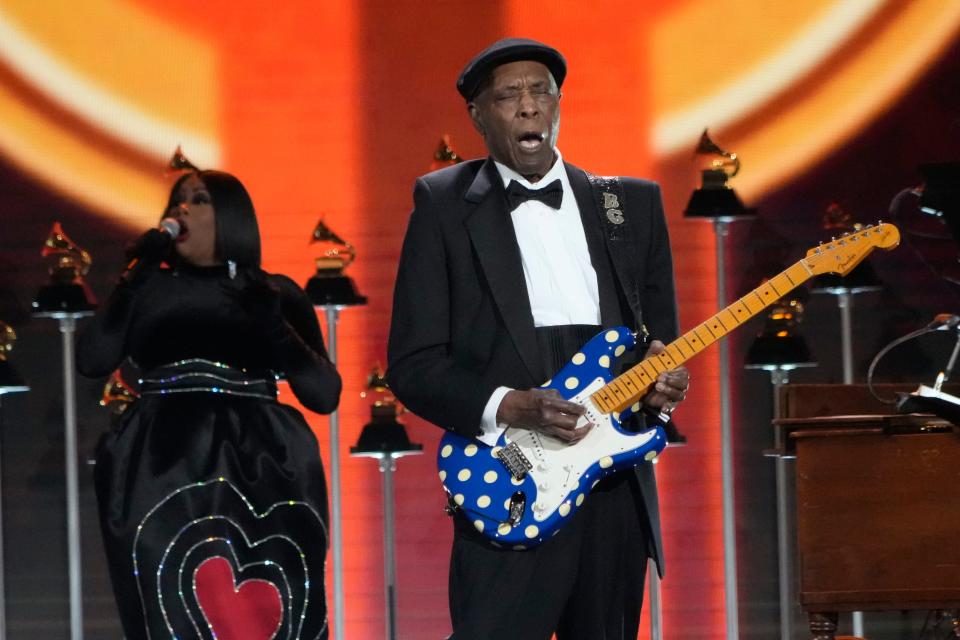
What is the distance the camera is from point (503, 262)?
271cm

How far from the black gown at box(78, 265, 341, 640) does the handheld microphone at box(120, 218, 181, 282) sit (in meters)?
0.06

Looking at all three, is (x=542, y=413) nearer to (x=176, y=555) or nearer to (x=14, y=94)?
(x=176, y=555)

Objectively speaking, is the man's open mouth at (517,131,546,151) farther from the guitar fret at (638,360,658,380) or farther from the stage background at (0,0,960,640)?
the stage background at (0,0,960,640)

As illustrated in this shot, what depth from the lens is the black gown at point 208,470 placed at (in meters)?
3.74

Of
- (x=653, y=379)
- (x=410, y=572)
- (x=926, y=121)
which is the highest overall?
(x=926, y=121)

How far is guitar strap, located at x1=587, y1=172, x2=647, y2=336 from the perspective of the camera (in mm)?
2746

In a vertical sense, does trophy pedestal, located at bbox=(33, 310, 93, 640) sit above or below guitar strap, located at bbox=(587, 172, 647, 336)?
below

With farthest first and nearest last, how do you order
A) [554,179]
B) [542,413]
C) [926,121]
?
[926,121] < [554,179] < [542,413]

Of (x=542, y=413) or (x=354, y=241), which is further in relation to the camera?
(x=354, y=241)

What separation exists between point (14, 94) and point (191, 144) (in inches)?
29.2

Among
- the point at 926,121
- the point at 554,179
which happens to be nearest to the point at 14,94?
the point at 926,121

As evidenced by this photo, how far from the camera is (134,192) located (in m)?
6.11

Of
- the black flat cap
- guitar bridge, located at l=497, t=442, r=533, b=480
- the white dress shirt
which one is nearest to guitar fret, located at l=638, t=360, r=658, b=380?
the white dress shirt

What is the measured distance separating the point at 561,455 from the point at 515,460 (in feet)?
0.26
